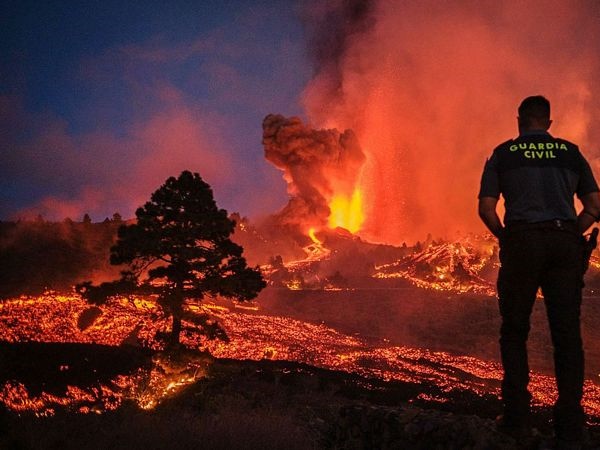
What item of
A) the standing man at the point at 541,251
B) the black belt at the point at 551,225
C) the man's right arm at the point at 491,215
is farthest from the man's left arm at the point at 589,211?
the man's right arm at the point at 491,215


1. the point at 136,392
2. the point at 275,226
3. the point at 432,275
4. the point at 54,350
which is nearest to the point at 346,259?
the point at 432,275

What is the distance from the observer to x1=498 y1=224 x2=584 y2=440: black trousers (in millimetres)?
4195

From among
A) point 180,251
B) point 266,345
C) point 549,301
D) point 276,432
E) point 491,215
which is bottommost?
point 276,432

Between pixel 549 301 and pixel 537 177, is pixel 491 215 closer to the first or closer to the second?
pixel 537 177

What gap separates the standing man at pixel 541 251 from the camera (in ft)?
13.8

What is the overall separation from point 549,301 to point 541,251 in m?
0.48

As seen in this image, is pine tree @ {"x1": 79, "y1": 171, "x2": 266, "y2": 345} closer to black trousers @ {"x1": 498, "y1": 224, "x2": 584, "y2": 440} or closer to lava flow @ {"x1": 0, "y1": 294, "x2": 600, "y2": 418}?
lava flow @ {"x1": 0, "y1": 294, "x2": 600, "y2": 418}

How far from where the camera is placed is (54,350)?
22609 millimetres

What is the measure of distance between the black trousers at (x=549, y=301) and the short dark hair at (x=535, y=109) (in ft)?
4.01

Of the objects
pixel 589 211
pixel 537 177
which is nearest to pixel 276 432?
pixel 537 177

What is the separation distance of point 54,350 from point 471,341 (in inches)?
1504

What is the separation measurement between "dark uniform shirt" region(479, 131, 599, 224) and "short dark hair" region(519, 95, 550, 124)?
7.3 inches

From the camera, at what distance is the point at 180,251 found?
60.0 feet

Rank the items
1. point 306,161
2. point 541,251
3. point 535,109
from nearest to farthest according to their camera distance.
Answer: point 541,251, point 535,109, point 306,161
